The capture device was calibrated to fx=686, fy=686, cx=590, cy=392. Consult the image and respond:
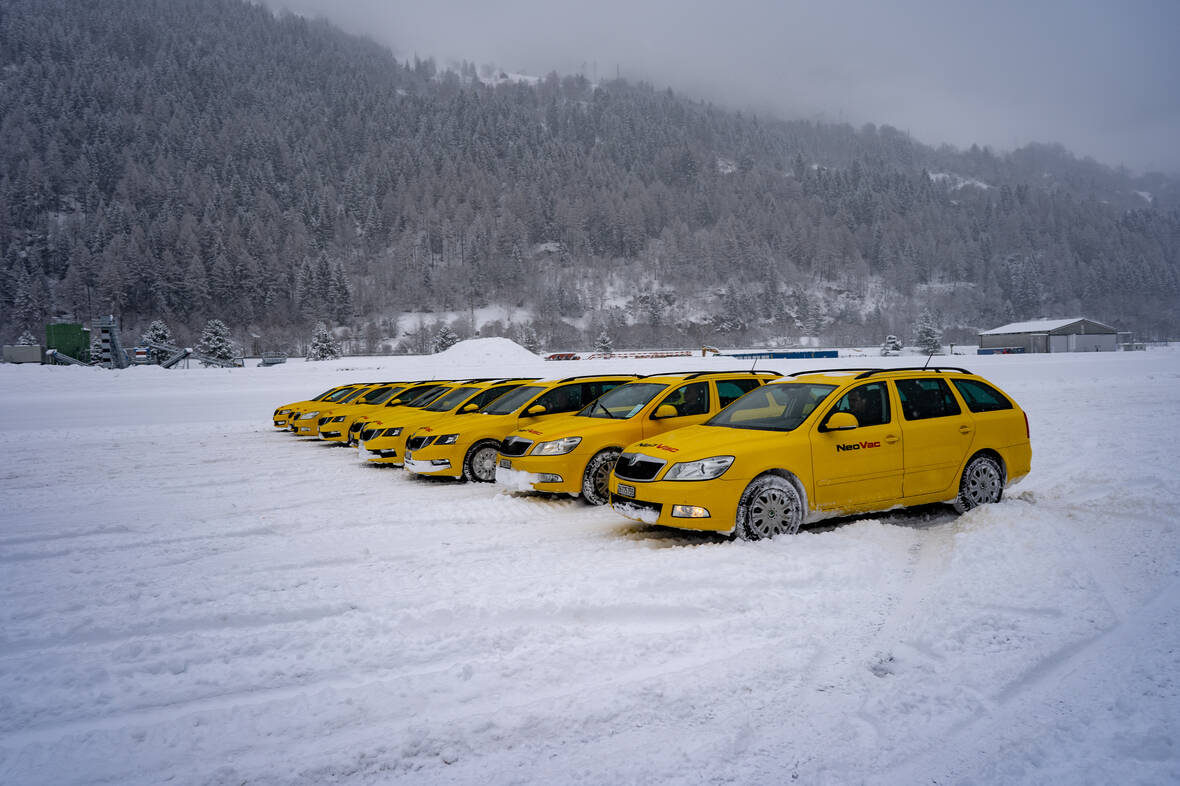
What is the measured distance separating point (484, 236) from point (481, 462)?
474 feet

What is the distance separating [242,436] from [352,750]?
17.8m

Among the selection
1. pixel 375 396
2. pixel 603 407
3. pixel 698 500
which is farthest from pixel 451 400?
pixel 698 500

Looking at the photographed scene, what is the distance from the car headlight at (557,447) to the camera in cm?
838

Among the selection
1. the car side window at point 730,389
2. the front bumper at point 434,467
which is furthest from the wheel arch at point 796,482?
the front bumper at point 434,467

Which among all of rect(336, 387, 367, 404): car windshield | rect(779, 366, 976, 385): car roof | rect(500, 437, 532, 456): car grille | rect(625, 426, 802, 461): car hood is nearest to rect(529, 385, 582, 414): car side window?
rect(500, 437, 532, 456): car grille

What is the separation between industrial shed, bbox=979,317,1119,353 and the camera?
246ft

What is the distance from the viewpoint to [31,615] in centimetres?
495

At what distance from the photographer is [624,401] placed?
30.9 ft

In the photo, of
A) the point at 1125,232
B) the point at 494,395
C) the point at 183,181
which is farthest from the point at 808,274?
the point at 494,395

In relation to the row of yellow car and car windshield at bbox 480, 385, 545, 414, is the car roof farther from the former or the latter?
car windshield at bbox 480, 385, 545, 414

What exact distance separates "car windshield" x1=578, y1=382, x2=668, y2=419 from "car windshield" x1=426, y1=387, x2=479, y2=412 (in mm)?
4109

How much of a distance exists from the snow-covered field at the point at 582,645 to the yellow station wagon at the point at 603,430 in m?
0.47

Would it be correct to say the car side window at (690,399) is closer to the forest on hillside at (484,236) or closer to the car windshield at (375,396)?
the car windshield at (375,396)

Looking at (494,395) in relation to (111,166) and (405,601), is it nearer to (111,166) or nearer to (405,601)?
(405,601)
